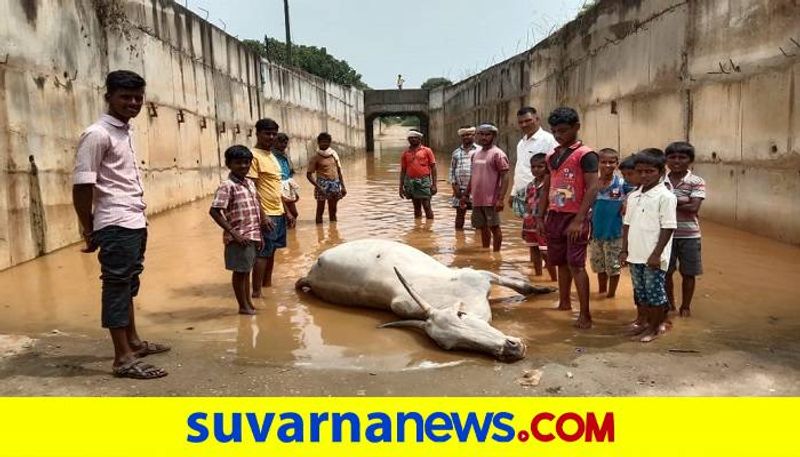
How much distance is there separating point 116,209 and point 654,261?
11.5ft

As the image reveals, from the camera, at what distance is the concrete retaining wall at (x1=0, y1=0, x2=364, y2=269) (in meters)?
7.02

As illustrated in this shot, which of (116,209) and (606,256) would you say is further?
(606,256)

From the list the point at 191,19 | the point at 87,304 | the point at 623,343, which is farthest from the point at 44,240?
the point at 191,19

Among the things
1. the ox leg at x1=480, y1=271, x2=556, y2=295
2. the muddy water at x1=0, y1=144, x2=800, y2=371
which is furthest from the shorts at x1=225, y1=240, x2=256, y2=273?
the ox leg at x1=480, y1=271, x2=556, y2=295

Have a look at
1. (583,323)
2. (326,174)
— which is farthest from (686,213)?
(326,174)

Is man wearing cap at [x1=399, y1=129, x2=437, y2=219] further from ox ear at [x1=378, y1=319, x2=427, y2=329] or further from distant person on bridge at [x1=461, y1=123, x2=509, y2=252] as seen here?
ox ear at [x1=378, y1=319, x2=427, y2=329]

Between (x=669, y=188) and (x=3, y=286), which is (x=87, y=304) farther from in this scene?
(x=669, y=188)

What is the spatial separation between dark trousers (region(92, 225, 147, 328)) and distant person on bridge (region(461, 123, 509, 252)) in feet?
13.9

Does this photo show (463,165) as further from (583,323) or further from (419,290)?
(583,323)

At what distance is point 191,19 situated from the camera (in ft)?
45.5

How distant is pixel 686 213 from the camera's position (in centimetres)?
468

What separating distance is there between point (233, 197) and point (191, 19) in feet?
34.2

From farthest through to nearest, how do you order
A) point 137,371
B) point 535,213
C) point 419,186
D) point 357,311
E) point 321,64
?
point 321,64, point 419,186, point 535,213, point 357,311, point 137,371

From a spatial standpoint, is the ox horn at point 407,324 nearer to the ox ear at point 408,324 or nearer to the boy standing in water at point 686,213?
the ox ear at point 408,324
